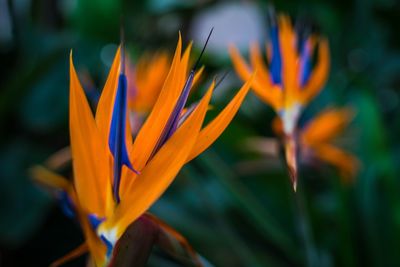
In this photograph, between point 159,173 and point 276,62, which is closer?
point 159,173

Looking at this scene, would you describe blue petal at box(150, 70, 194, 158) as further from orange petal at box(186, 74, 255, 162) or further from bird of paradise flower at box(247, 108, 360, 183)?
bird of paradise flower at box(247, 108, 360, 183)

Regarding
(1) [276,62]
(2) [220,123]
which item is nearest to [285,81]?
(1) [276,62]

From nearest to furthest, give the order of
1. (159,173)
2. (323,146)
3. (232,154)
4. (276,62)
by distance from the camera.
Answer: (159,173), (276,62), (323,146), (232,154)

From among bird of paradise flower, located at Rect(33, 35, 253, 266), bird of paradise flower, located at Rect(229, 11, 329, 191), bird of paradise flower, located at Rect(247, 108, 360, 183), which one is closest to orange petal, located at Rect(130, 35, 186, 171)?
bird of paradise flower, located at Rect(33, 35, 253, 266)

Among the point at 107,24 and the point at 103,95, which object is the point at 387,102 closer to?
the point at 107,24

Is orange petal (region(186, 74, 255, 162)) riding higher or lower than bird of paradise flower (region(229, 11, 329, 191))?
higher

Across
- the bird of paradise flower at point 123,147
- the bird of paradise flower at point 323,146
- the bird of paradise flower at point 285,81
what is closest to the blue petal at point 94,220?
the bird of paradise flower at point 123,147

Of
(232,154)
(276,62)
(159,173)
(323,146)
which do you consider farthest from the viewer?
(232,154)

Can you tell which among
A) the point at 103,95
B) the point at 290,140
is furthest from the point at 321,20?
the point at 103,95

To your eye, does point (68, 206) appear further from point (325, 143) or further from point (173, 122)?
point (325, 143)
